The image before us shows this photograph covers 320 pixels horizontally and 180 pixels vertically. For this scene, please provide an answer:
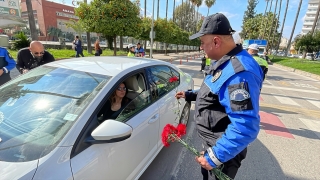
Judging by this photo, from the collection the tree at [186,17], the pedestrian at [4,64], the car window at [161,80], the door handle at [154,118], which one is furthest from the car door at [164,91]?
the tree at [186,17]

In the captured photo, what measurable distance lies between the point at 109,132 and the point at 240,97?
94 centimetres

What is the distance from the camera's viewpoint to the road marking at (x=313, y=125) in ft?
13.5

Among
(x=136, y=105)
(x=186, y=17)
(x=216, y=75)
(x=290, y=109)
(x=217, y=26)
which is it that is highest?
(x=186, y=17)

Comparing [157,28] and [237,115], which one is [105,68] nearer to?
[237,115]

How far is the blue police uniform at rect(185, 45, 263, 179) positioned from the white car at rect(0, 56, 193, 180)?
662 mm

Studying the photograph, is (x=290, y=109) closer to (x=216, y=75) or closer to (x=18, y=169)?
(x=216, y=75)

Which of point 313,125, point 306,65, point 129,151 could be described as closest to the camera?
point 129,151

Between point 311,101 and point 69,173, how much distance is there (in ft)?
27.1

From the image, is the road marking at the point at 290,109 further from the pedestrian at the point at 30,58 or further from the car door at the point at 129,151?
the pedestrian at the point at 30,58

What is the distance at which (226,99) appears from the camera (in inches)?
47.8

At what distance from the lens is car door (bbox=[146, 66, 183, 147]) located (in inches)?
96.1

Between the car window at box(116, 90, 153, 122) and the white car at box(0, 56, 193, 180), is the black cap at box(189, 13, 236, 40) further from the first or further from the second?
the car window at box(116, 90, 153, 122)

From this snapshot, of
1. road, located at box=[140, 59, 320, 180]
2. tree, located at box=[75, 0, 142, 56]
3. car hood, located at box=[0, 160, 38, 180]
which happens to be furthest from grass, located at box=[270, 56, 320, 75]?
car hood, located at box=[0, 160, 38, 180]

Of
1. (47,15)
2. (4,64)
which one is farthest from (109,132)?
(47,15)
